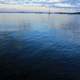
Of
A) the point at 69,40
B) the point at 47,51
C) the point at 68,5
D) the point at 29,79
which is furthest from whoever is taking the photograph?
the point at 68,5

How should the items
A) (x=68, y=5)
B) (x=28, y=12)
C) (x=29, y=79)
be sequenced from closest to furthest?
(x=29, y=79)
(x=28, y=12)
(x=68, y=5)

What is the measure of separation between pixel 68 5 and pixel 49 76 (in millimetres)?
11546

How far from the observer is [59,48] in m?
4.86

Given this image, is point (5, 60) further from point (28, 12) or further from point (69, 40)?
point (28, 12)

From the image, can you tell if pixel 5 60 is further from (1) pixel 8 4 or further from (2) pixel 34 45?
(1) pixel 8 4

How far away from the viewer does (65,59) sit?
13.3 ft

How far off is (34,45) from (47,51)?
0.62 meters

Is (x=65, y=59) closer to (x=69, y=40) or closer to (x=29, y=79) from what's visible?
(x=29, y=79)

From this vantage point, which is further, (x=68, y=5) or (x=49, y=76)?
(x=68, y=5)

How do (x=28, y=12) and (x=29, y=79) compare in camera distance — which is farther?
(x=28, y=12)

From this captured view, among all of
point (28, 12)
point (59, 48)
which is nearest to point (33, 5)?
point (28, 12)

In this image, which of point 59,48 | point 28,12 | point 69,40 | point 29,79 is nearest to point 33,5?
point 28,12

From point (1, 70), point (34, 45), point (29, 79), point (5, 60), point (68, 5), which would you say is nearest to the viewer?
point (29, 79)

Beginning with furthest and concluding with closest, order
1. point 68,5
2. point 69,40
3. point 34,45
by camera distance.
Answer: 1. point 68,5
2. point 69,40
3. point 34,45
